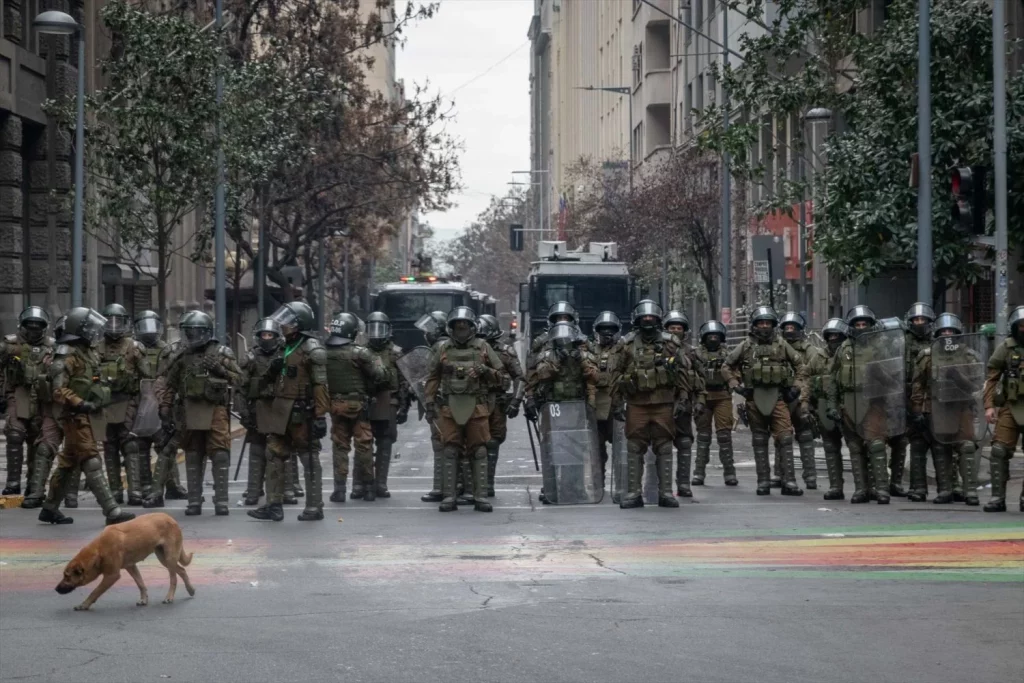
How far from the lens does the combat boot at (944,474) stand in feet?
51.8

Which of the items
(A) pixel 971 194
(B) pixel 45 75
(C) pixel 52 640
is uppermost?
(B) pixel 45 75

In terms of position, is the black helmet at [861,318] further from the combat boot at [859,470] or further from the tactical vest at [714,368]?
the tactical vest at [714,368]

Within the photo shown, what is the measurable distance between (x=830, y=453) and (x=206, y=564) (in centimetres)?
693

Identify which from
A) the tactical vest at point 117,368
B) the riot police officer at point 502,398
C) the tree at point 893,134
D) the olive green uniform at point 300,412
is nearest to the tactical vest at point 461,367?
the riot police officer at point 502,398

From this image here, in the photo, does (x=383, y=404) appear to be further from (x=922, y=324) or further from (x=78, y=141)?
(x=78, y=141)

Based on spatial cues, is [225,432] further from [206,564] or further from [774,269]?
[774,269]

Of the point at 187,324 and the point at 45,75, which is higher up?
the point at 45,75

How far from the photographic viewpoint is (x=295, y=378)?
14570 millimetres

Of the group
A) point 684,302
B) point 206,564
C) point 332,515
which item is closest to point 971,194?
point 332,515

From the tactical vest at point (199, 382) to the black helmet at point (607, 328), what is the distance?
14.0 feet

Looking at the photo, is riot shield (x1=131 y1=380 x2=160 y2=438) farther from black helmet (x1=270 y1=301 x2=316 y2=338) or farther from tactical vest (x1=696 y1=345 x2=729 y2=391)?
tactical vest (x1=696 y1=345 x2=729 y2=391)

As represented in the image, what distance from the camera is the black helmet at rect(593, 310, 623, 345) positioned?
17469 millimetres

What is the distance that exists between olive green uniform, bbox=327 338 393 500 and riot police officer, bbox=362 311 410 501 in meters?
0.15

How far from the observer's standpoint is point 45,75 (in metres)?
29.2
